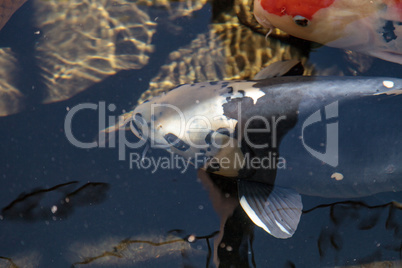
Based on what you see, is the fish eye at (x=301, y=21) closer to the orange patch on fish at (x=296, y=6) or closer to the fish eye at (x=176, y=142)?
the orange patch on fish at (x=296, y=6)

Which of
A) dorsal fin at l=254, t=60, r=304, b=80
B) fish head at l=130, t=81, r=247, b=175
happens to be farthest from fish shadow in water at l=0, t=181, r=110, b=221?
dorsal fin at l=254, t=60, r=304, b=80

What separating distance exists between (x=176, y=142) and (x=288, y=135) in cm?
87

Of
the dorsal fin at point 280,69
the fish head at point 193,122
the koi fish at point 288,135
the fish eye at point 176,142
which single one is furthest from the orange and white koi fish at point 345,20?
the fish eye at point 176,142

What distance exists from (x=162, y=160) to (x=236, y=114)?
856 mm

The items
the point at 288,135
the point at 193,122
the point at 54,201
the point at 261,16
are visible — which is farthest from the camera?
the point at 54,201

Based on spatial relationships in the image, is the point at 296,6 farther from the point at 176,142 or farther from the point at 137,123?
the point at 137,123

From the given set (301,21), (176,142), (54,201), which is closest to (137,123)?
(176,142)

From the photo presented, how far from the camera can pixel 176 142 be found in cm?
256

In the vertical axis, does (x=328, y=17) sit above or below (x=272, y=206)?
above

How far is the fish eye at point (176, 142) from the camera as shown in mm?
2543

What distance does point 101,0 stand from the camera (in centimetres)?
343

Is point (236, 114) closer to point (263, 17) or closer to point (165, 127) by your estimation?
point (165, 127)

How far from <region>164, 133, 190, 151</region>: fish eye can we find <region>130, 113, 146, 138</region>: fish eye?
9.9 inches

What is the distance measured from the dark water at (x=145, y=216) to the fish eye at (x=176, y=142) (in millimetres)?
276
